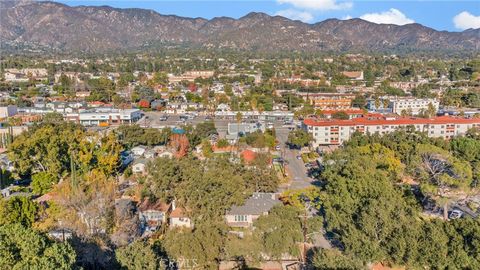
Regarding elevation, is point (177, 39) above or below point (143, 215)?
above

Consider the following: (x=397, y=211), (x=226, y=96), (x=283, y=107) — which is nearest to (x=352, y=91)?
(x=283, y=107)

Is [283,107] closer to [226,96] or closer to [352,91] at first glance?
[226,96]

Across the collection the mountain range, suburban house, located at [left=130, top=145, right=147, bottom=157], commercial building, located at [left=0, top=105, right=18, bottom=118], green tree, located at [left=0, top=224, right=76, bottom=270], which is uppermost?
the mountain range

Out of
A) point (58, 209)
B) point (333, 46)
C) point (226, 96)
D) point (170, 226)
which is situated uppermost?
point (333, 46)

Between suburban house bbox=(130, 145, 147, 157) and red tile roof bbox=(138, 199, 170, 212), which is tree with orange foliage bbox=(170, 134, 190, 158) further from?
red tile roof bbox=(138, 199, 170, 212)

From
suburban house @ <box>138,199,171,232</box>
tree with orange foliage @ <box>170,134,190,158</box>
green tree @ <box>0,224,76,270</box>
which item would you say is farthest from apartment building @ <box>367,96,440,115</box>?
green tree @ <box>0,224,76,270</box>

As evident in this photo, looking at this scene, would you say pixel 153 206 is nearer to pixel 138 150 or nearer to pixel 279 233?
pixel 279 233

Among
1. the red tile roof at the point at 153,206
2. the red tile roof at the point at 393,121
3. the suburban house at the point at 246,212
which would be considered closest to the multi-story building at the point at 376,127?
the red tile roof at the point at 393,121
